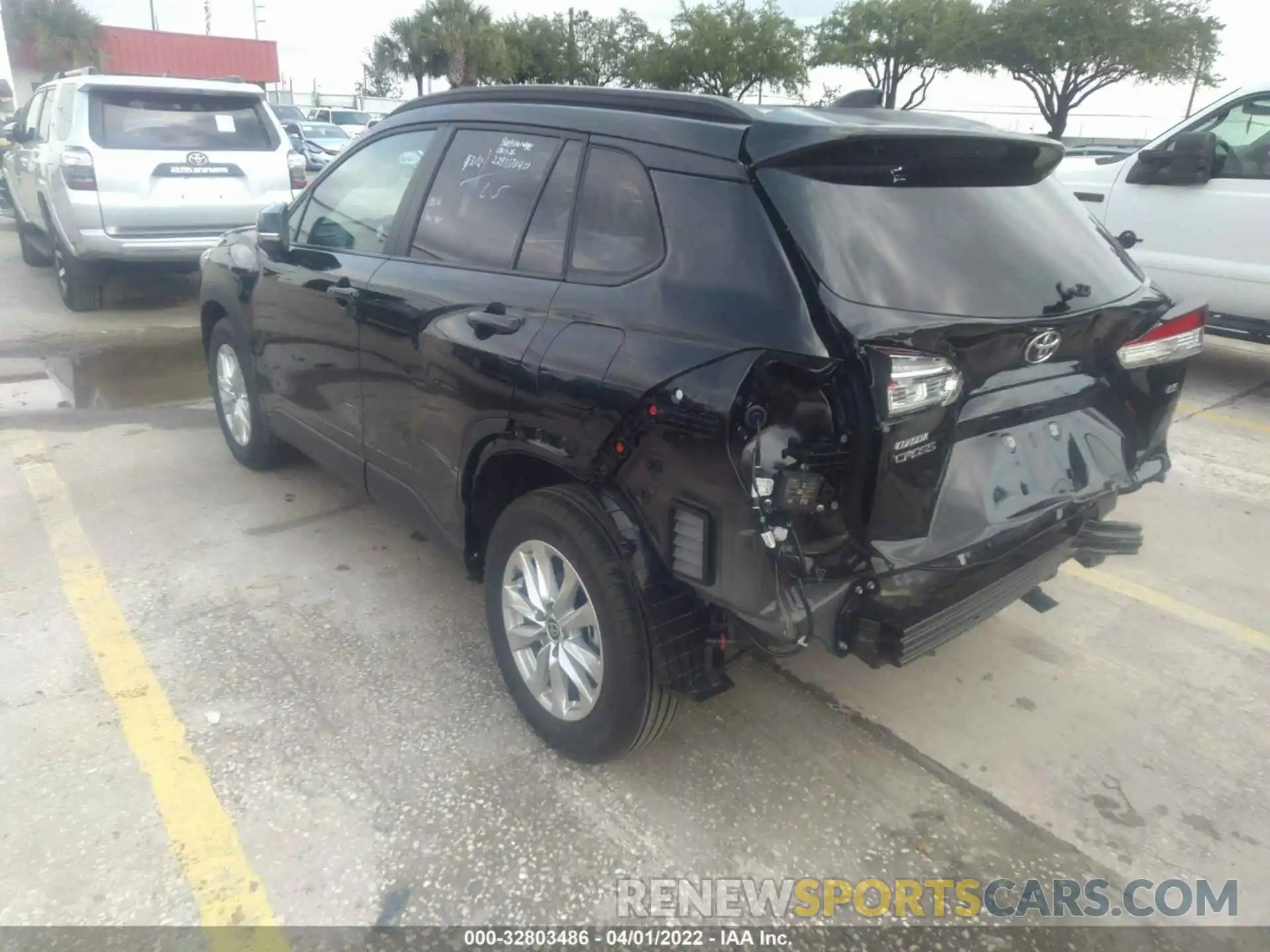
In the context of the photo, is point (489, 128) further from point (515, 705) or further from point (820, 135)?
point (515, 705)

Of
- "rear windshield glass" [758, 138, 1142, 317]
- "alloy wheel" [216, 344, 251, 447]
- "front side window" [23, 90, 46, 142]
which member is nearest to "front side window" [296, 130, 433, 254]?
"alloy wheel" [216, 344, 251, 447]

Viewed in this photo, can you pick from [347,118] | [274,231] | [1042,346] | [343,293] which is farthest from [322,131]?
[1042,346]

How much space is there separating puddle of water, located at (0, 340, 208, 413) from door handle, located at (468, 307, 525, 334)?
14.3 feet

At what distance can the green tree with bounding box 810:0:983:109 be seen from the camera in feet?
113

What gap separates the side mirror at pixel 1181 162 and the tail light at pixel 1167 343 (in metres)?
4.19

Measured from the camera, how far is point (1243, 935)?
2.33 meters

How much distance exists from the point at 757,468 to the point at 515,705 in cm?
144

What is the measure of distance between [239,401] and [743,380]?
370 centimetres

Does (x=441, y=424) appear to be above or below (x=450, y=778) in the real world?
above

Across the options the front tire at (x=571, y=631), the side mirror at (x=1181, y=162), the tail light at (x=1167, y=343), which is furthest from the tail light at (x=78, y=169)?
the side mirror at (x=1181, y=162)

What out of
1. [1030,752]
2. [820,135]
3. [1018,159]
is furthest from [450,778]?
[1018,159]

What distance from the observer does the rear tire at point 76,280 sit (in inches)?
334

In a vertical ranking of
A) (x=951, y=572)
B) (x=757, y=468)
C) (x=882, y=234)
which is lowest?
(x=951, y=572)

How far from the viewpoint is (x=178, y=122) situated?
8.35 metres
